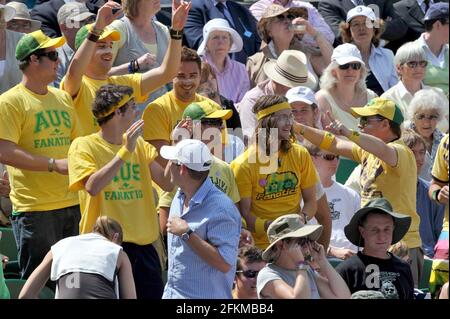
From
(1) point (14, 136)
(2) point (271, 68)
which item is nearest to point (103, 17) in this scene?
(1) point (14, 136)

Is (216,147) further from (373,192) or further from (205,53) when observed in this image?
(205,53)

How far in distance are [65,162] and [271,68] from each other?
8.88 ft

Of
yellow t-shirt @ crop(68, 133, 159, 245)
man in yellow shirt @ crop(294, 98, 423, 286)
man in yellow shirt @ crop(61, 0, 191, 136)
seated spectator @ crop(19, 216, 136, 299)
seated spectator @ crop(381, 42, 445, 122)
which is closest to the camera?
seated spectator @ crop(19, 216, 136, 299)

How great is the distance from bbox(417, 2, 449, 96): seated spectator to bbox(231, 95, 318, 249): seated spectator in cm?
338

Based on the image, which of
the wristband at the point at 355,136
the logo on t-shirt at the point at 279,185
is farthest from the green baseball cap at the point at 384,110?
the logo on t-shirt at the point at 279,185

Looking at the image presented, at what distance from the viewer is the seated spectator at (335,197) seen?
10.4 m

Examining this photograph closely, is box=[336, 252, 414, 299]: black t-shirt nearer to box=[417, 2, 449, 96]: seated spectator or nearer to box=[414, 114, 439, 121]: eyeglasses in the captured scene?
box=[414, 114, 439, 121]: eyeglasses

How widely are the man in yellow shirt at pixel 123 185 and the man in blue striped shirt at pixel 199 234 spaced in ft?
1.88

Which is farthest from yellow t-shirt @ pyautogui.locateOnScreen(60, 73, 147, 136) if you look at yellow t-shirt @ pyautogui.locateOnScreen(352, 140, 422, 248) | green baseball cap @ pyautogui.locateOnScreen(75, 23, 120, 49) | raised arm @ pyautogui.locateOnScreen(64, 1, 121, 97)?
yellow t-shirt @ pyautogui.locateOnScreen(352, 140, 422, 248)

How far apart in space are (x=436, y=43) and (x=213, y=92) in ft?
9.30

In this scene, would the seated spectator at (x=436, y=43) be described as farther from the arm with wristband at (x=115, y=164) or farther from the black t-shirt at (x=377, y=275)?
the arm with wristband at (x=115, y=164)

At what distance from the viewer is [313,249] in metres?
8.33

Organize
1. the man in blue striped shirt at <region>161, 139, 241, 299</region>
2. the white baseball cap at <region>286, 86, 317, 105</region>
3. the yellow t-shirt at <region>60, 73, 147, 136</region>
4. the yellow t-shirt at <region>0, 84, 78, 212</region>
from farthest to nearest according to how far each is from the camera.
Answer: the white baseball cap at <region>286, 86, 317, 105</region>, the yellow t-shirt at <region>60, 73, 147, 136</region>, the yellow t-shirt at <region>0, 84, 78, 212</region>, the man in blue striped shirt at <region>161, 139, 241, 299</region>

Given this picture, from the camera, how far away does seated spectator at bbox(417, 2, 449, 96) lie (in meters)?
12.5
